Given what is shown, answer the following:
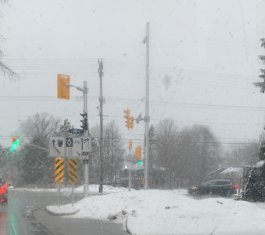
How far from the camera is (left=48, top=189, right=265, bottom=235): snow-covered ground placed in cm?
1274

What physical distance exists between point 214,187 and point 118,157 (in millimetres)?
43531

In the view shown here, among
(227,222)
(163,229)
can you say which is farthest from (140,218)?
(227,222)

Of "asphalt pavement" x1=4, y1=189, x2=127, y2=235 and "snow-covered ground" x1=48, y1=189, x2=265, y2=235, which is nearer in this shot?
"snow-covered ground" x1=48, y1=189, x2=265, y2=235

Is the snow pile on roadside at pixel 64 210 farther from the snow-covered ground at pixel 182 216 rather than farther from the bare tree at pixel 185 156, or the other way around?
the bare tree at pixel 185 156

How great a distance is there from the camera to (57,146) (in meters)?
25.7

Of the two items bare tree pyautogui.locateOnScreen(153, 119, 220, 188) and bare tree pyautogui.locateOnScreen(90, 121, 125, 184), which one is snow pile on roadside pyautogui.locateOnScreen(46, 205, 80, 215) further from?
bare tree pyautogui.locateOnScreen(90, 121, 125, 184)

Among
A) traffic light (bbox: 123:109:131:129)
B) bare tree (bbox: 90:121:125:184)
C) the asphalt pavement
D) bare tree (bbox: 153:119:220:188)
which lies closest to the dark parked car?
traffic light (bbox: 123:109:131:129)

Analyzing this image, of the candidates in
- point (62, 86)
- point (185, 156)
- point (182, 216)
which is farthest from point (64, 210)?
point (185, 156)

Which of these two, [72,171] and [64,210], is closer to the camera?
[64,210]

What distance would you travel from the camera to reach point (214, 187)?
41.3 metres

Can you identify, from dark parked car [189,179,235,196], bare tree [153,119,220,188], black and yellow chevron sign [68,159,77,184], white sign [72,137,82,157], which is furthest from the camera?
bare tree [153,119,220,188]

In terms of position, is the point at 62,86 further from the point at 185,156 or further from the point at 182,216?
the point at 185,156

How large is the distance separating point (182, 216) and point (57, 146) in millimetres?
11881

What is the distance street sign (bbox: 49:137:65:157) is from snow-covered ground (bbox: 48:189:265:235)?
176 inches
